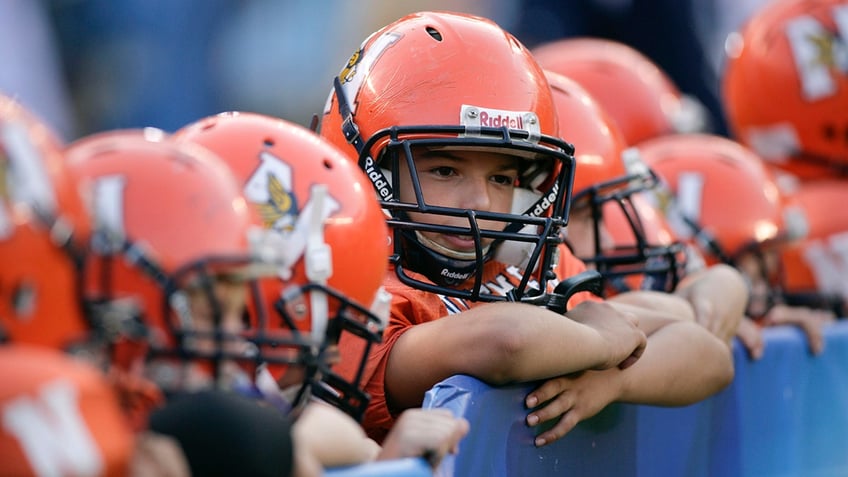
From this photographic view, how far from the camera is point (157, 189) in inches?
76.0

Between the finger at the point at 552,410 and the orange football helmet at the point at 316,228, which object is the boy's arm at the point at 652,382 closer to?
the finger at the point at 552,410

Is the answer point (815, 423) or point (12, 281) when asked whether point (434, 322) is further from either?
point (815, 423)

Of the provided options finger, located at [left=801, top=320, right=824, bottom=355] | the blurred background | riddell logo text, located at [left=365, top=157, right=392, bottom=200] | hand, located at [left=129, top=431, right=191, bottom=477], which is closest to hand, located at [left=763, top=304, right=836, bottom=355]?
finger, located at [left=801, top=320, right=824, bottom=355]

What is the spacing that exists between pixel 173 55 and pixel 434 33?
4.53 m

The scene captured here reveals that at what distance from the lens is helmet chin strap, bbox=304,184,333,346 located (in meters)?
2.36

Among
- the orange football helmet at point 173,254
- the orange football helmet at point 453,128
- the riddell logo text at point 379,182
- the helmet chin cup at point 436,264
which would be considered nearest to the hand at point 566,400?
the orange football helmet at point 453,128

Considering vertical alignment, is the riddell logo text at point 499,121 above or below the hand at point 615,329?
above

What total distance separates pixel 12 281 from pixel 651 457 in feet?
6.65

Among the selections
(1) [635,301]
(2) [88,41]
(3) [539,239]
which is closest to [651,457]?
(1) [635,301]

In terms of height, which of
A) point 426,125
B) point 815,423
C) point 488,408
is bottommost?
point 815,423

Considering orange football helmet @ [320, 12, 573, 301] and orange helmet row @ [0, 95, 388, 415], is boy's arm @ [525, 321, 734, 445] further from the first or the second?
orange helmet row @ [0, 95, 388, 415]

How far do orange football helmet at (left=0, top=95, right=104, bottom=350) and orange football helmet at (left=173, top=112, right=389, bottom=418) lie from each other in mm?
570

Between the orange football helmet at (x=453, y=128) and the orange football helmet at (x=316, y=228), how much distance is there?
1.39 feet

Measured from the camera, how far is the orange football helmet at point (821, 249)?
5457 millimetres
